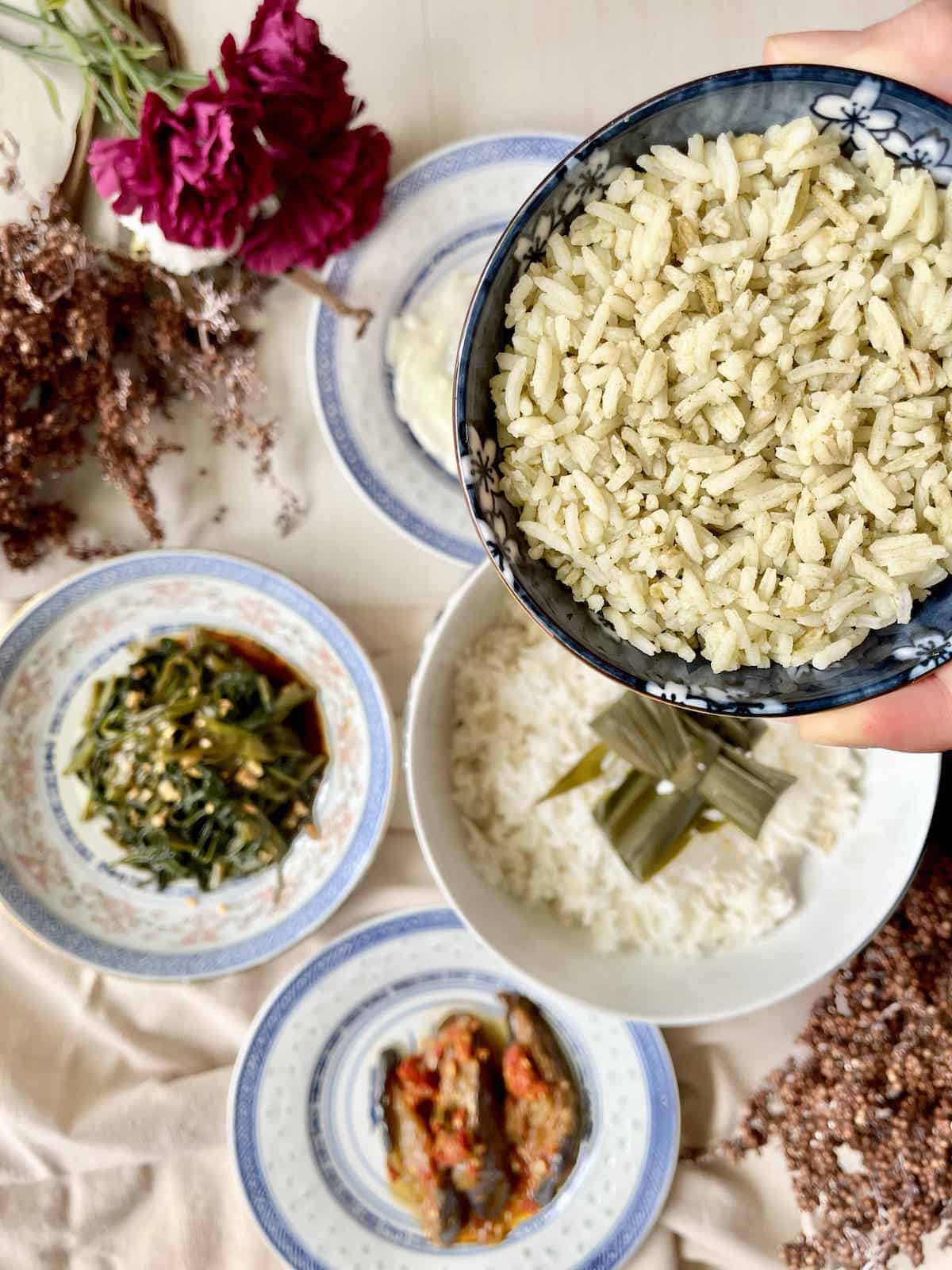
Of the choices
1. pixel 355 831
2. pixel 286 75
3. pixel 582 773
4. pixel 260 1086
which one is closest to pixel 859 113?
pixel 286 75

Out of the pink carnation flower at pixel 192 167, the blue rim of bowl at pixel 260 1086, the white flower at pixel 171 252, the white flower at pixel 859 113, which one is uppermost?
the white flower at pixel 859 113

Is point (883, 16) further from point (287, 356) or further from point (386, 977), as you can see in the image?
point (386, 977)

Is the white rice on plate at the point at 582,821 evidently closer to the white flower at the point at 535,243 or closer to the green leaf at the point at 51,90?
the white flower at the point at 535,243

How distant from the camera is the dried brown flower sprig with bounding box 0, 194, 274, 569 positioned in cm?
167

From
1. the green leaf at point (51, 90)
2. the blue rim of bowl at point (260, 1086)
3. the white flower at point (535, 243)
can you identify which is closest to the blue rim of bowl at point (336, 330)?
the green leaf at point (51, 90)

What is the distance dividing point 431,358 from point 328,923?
102cm

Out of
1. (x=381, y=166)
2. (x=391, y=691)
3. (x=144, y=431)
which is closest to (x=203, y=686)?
(x=391, y=691)

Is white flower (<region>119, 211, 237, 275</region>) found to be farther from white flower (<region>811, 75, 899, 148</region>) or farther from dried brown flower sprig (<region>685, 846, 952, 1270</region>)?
dried brown flower sprig (<region>685, 846, 952, 1270</region>)

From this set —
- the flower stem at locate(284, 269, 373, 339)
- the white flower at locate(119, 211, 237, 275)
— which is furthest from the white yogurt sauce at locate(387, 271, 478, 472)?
the white flower at locate(119, 211, 237, 275)

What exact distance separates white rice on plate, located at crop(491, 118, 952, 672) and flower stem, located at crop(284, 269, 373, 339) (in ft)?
2.43

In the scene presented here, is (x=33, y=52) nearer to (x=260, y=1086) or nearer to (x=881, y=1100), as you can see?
(x=260, y=1086)

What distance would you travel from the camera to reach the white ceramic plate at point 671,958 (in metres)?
1.58

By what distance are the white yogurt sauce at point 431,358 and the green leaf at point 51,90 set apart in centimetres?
61

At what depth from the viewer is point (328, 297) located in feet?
5.69
